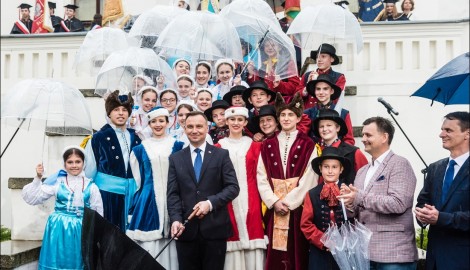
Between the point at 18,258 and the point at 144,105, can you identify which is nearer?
the point at 18,258

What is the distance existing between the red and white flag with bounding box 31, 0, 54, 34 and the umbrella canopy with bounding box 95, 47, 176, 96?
481 centimetres

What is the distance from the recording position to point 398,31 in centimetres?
899

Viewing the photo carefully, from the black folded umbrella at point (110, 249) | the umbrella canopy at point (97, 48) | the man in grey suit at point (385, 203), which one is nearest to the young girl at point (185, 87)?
the umbrella canopy at point (97, 48)

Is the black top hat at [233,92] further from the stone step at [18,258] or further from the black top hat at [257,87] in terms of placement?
the stone step at [18,258]

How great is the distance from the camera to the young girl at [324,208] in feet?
18.2

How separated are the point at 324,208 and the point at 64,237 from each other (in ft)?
7.79

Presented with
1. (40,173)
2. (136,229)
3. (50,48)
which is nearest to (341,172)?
(136,229)

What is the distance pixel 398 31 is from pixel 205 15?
2.82m

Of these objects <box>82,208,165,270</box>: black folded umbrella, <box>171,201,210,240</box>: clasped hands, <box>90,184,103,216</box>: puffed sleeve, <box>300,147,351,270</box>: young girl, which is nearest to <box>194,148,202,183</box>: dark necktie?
<box>171,201,210,240</box>: clasped hands

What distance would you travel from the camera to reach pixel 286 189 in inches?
236

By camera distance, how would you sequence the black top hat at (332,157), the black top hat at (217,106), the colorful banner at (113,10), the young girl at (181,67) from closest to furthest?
the black top hat at (332,157), the black top hat at (217,106), the young girl at (181,67), the colorful banner at (113,10)

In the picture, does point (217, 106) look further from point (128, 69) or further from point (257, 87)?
point (128, 69)

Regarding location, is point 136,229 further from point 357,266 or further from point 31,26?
point 31,26

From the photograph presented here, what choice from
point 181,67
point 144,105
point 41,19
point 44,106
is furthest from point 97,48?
point 41,19
